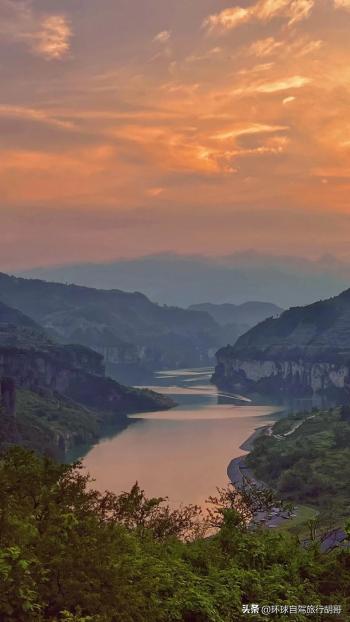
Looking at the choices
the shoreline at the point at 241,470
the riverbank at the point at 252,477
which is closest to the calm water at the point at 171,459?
the shoreline at the point at 241,470

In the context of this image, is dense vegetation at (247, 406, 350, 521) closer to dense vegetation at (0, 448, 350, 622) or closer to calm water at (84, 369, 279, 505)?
calm water at (84, 369, 279, 505)

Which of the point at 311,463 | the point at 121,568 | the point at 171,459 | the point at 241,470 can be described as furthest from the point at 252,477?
the point at 121,568

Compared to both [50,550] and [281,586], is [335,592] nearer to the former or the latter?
[281,586]

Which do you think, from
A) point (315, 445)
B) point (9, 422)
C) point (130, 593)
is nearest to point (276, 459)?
point (315, 445)

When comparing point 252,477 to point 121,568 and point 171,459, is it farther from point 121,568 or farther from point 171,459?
point 121,568

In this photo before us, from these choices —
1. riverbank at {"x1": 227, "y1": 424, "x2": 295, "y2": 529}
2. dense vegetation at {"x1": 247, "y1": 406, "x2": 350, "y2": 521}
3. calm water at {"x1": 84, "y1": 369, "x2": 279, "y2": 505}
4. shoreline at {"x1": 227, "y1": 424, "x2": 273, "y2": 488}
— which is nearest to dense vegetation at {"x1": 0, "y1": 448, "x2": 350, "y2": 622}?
riverbank at {"x1": 227, "y1": 424, "x2": 295, "y2": 529}

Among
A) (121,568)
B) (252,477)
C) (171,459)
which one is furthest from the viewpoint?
(171,459)
